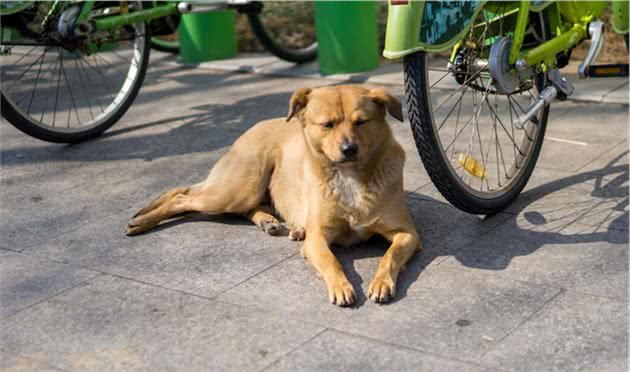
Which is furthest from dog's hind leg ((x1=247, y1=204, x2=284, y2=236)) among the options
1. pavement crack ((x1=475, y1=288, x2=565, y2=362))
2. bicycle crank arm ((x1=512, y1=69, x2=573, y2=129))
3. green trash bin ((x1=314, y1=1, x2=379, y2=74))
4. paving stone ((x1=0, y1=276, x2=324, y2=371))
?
green trash bin ((x1=314, y1=1, x2=379, y2=74))

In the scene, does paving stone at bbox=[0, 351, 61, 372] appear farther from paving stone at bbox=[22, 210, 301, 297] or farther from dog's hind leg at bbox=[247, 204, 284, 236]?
dog's hind leg at bbox=[247, 204, 284, 236]

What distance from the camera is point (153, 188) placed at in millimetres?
5832

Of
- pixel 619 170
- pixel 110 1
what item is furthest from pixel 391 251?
pixel 110 1

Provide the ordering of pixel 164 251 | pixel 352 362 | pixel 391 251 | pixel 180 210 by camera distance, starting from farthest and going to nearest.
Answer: pixel 180 210, pixel 164 251, pixel 391 251, pixel 352 362

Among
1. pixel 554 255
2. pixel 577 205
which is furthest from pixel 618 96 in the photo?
pixel 554 255

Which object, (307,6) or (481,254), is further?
(307,6)

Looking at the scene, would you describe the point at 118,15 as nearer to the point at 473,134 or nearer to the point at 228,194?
the point at 228,194

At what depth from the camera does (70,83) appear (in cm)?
854

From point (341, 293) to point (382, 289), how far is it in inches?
6.6

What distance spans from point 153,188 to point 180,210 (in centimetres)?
63

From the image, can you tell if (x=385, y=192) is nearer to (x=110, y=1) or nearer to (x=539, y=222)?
(x=539, y=222)

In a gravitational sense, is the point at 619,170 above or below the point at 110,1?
below

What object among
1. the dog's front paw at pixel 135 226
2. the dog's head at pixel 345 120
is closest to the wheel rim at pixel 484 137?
the dog's head at pixel 345 120

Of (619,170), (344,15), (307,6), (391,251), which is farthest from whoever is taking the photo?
(307,6)
